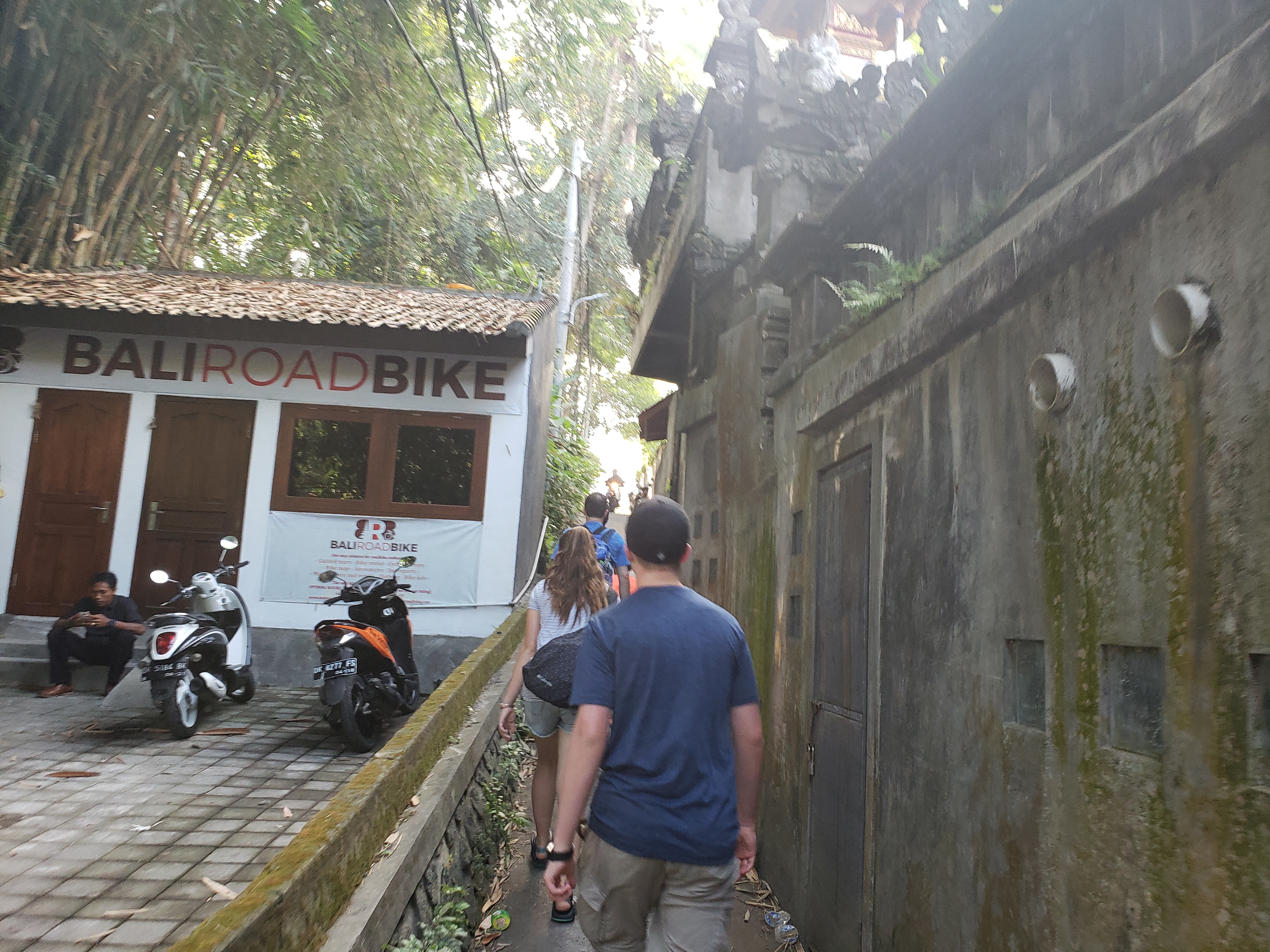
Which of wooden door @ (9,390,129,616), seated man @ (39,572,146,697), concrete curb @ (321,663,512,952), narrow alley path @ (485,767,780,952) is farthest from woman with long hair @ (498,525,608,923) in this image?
wooden door @ (9,390,129,616)

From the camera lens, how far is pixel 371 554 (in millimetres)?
9828

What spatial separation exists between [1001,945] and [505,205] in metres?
24.8

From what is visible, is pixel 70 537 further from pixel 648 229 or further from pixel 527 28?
pixel 648 229

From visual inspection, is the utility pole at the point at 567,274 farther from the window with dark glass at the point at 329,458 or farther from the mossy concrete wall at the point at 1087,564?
the mossy concrete wall at the point at 1087,564

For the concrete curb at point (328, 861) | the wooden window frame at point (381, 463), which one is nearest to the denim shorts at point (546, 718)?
the concrete curb at point (328, 861)

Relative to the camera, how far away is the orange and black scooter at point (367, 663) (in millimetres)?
6250

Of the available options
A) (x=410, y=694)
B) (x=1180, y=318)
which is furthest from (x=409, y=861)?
(x=410, y=694)

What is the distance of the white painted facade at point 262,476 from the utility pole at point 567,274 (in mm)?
6684

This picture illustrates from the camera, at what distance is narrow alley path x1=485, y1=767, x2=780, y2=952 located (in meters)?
4.07

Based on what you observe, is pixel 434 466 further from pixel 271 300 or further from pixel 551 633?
pixel 551 633

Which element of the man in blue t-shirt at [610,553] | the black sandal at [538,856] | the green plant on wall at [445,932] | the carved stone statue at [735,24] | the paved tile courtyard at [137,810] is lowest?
the black sandal at [538,856]

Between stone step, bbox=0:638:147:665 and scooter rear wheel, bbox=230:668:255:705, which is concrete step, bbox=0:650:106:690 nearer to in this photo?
stone step, bbox=0:638:147:665

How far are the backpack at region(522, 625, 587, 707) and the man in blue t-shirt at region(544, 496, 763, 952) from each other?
1439mm

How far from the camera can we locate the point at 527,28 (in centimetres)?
1116
